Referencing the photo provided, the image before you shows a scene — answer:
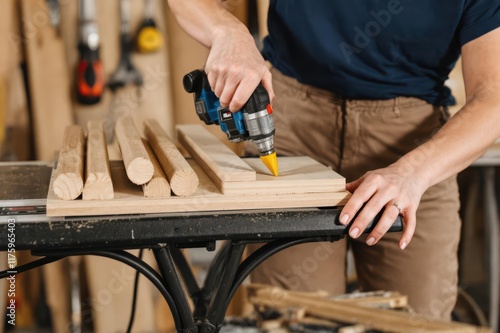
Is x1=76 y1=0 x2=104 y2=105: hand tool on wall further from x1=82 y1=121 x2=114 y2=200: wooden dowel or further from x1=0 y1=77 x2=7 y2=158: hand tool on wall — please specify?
x1=82 y1=121 x2=114 y2=200: wooden dowel

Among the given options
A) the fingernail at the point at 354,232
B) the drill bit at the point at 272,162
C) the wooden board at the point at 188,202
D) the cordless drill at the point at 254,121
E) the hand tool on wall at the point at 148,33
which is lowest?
the fingernail at the point at 354,232

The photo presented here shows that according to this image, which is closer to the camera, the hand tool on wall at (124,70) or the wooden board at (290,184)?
the wooden board at (290,184)

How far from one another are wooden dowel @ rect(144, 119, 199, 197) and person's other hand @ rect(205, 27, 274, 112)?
0.47 feet

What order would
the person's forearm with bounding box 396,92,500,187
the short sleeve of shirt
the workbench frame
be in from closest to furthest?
1. the workbench frame
2. the person's forearm with bounding box 396,92,500,187
3. the short sleeve of shirt

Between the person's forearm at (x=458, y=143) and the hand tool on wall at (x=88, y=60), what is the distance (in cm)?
170

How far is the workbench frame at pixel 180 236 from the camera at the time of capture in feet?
3.92

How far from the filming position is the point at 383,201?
1312 millimetres

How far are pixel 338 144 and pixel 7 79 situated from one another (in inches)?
60.4

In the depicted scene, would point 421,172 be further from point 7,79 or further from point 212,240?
point 7,79

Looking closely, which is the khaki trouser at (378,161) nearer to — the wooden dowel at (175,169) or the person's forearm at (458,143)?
the person's forearm at (458,143)

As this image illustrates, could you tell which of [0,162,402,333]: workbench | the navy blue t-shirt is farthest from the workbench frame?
the navy blue t-shirt

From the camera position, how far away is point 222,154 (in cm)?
150

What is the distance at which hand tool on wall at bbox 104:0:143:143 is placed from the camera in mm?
2881

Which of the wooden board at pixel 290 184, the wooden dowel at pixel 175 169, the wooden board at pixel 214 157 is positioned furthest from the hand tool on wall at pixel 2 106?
the wooden board at pixel 290 184
